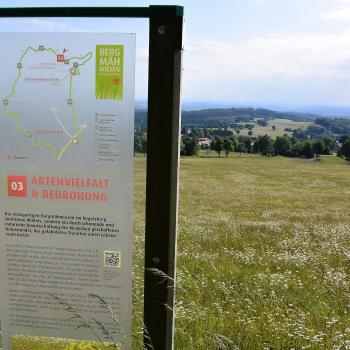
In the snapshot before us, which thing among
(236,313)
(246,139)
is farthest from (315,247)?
(246,139)

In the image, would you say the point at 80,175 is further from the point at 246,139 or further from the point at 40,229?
the point at 246,139

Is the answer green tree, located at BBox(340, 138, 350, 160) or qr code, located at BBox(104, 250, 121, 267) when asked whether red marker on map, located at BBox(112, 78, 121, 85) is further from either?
green tree, located at BBox(340, 138, 350, 160)

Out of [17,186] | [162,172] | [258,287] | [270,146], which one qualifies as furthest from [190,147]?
[162,172]

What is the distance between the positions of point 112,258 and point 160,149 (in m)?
1.09

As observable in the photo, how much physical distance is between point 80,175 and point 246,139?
148 meters

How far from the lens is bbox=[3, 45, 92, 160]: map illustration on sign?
170 inches

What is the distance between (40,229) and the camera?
4.61 meters

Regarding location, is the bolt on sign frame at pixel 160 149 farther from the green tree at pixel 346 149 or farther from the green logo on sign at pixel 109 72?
the green tree at pixel 346 149

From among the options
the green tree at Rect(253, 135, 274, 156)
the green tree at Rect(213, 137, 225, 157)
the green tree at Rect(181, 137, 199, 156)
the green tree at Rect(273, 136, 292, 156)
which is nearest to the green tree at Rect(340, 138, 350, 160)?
the green tree at Rect(273, 136, 292, 156)

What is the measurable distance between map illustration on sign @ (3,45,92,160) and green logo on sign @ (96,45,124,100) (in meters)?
0.12

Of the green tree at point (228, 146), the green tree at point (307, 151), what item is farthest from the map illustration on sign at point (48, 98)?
the green tree at point (307, 151)

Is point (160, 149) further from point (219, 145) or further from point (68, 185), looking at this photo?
point (219, 145)

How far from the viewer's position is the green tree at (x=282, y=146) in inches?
5453

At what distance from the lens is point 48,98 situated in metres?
4.38
